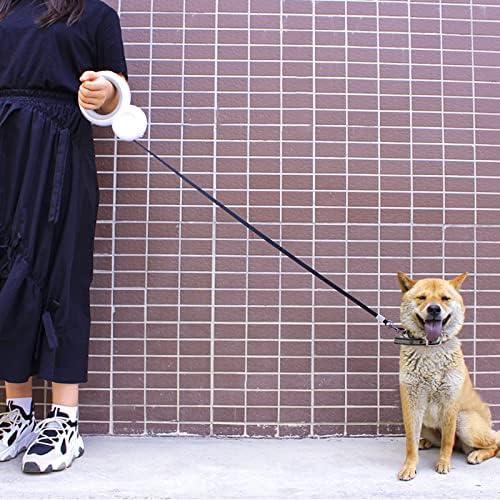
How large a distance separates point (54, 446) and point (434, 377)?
164cm

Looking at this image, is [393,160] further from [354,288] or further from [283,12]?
[283,12]

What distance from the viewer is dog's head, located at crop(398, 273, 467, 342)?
8.37ft

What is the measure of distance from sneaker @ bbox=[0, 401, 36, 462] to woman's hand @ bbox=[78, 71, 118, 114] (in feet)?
4.66

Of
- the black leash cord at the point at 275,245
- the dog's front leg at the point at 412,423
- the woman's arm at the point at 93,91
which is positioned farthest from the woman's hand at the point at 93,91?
the dog's front leg at the point at 412,423

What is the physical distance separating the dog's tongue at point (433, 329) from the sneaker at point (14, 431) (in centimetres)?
183

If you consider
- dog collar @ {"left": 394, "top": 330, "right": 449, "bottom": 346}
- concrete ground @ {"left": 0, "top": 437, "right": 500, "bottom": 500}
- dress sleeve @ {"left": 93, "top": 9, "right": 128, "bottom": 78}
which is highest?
dress sleeve @ {"left": 93, "top": 9, "right": 128, "bottom": 78}

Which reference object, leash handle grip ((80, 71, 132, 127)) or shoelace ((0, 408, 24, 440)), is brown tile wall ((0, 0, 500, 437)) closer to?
shoelace ((0, 408, 24, 440))

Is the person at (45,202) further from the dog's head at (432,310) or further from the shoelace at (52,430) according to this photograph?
the dog's head at (432,310)

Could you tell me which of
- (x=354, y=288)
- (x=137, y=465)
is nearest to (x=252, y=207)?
(x=354, y=288)

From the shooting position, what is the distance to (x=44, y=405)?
3041 mm

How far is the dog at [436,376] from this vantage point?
8.45 feet

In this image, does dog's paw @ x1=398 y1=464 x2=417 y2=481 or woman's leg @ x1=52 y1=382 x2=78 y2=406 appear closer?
dog's paw @ x1=398 y1=464 x2=417 y2=481

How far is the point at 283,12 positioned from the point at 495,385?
2222 mm

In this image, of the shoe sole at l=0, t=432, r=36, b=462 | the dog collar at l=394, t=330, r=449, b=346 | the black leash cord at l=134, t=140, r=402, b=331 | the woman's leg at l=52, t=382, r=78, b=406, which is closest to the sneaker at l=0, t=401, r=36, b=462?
the shoe sole at l=0, t=432, r=36, b=462
